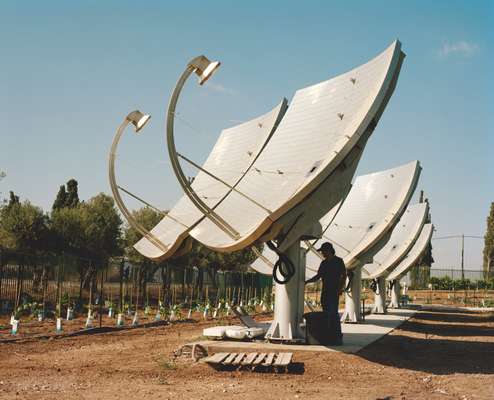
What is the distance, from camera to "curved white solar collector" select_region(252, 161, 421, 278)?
827 inches

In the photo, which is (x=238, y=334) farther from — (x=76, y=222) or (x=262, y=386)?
(x=76, y=222)

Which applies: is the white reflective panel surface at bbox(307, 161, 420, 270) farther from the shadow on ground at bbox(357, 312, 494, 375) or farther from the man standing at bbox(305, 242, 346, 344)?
the man standing at bbox(305, 242, 346, 344)

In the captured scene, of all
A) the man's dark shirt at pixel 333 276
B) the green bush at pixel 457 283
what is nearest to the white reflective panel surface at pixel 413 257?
the man's dark shirt at pixel 333 276

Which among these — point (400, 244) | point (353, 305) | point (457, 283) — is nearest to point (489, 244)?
point (457, 283)

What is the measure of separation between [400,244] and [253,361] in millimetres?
21857

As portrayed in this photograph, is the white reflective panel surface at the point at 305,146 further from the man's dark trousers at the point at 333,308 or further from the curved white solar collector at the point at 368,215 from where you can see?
the curved white solar collector at the point at 368,215

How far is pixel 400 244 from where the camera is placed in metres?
31.6

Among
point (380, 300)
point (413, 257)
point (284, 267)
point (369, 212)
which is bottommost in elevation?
point (380, 300)

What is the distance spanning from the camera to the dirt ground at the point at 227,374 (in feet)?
29.6

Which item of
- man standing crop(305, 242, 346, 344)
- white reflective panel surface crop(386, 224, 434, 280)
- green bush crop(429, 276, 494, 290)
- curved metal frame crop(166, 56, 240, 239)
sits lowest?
green bush crop(429, 276, 494, 290)

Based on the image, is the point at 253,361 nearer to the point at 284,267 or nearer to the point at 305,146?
the point at 284,267

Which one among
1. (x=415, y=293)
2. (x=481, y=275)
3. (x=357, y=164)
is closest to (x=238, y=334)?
(x=357, y=164)

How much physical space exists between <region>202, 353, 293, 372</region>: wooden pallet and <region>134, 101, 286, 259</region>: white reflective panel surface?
260 inches

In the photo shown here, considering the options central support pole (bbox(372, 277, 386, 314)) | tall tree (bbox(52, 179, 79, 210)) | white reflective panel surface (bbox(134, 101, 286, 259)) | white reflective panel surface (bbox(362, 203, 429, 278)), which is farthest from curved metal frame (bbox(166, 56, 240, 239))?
tall tree (bbox(52, 179, 79, 210))
